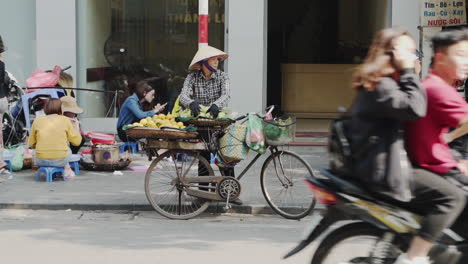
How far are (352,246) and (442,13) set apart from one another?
890cm

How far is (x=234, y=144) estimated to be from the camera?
8.20 metres

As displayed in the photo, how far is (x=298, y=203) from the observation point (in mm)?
8625

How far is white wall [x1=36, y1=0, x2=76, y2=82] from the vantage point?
1397 centimetres

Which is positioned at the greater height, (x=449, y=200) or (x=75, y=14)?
(x=75, y=14)

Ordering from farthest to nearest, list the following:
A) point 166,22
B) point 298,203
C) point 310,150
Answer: point 166,22, point 310,150, point 298,203

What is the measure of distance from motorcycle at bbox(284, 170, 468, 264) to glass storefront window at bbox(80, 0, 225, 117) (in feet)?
33.7

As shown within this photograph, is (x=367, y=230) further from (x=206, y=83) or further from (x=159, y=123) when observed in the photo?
(x=206, y=83)

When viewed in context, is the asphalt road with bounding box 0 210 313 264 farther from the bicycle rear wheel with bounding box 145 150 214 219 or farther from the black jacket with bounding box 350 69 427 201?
the black jacket with bounding box 350 69 427 201

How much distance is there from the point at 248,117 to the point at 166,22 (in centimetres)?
700

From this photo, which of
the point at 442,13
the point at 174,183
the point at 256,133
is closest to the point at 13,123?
the point at 174,183

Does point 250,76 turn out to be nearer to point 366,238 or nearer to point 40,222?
point 40,222

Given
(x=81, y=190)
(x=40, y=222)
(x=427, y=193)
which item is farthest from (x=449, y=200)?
(x=81, y=190)

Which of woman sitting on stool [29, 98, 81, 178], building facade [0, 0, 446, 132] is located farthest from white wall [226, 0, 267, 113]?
woman sitting on stool [29, 98, 81, 178]

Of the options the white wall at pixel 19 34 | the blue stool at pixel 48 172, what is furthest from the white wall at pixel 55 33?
the blue stool at pixel 48 172
